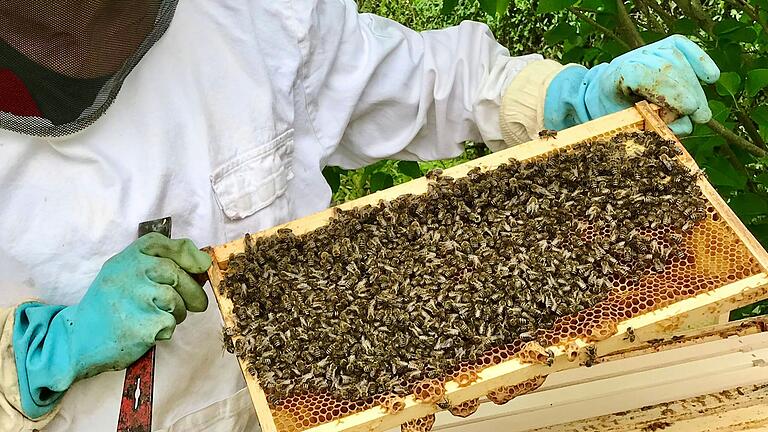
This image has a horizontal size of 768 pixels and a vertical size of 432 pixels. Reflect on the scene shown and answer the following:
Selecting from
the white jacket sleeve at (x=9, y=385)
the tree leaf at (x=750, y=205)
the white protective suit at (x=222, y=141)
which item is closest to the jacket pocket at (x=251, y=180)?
the white protective suit at (x=222, y=141)

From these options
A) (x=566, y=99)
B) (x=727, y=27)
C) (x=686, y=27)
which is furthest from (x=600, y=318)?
(x=686, y=27)

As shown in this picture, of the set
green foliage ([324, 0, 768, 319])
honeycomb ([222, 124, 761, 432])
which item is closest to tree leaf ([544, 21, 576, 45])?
green foliage ([324, 0, 768, 319])

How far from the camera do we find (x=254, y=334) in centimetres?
219

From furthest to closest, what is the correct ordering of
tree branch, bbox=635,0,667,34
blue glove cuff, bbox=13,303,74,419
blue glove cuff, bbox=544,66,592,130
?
tree branch, bbox=635,0,667,34
blue glove cuff, bbox=544,66,592,130
blue glove cuff, bbox=13,303,74,419

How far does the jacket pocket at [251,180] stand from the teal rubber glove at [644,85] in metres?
1.06

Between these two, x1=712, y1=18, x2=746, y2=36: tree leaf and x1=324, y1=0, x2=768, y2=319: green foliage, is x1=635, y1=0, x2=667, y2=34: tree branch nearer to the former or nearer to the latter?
x1=324, y1=0, x2=768, y2=319: green foliage

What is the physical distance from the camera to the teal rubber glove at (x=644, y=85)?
2656 mm

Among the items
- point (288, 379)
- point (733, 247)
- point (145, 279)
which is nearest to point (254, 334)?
point (288, 379)

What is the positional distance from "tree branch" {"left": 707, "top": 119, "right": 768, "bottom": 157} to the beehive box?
1.12 meters

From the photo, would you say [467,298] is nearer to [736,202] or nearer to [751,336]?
[751,336]

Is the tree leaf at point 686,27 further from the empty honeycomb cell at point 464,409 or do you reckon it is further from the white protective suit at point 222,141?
the empty honeycomb cell at point 464,409

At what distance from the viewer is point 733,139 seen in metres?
3.47

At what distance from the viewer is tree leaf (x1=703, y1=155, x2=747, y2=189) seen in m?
3.40

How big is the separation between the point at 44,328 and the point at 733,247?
6.53 ft
